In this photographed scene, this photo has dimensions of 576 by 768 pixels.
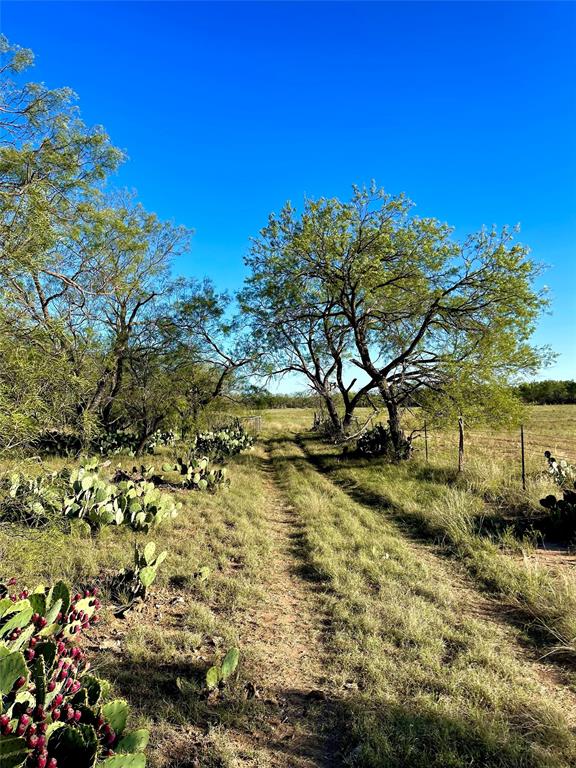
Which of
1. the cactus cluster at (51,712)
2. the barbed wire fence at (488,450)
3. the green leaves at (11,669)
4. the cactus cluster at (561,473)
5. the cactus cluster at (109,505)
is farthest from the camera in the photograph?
the barbed wire fence at (488,450)

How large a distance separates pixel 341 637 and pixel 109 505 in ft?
14.3

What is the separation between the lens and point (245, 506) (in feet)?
30.7

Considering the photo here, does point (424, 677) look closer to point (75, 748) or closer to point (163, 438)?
point (75, 748)

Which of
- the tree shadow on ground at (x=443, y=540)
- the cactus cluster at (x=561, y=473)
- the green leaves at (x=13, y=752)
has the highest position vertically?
the green leaves at (x=13, y=752)

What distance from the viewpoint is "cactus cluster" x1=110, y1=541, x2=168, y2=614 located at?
473 centimetres

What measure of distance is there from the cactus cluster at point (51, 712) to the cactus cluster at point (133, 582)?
158cm

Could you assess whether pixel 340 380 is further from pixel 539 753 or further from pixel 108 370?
pixel 539 753

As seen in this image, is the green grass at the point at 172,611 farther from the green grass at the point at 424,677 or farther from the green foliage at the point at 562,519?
the green foliage at the point at 562,519

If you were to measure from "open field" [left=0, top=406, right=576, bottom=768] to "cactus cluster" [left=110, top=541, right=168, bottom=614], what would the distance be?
0.49 feet

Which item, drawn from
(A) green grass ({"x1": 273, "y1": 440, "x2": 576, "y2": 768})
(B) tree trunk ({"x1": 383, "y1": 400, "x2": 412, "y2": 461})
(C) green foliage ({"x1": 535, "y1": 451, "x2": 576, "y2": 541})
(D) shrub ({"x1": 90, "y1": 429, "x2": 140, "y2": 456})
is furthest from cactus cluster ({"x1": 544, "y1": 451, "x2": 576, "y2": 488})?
(D) shrub ({"x1": 90, "y1": 429, "x2": 140, "y2": 456})

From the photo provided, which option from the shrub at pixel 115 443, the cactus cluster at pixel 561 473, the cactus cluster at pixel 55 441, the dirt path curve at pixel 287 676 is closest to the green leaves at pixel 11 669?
the dirt path curve at pixel 287 676

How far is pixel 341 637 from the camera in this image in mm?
4156

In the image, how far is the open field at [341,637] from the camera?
2877 millimetres

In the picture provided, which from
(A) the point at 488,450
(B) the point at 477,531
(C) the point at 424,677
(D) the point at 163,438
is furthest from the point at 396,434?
(C) the point at 424,677
